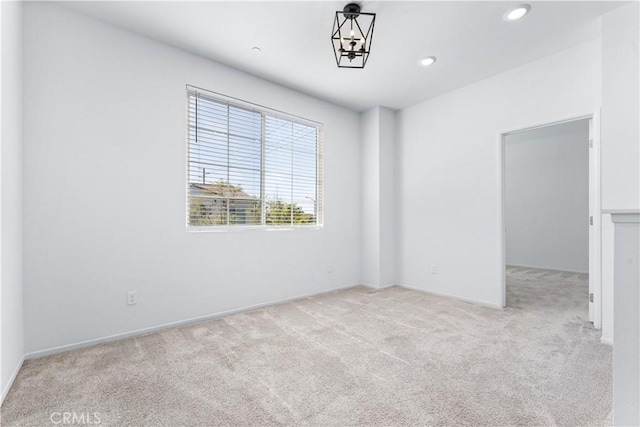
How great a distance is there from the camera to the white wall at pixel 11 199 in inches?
70.4

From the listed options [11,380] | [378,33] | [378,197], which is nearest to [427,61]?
[378,33]

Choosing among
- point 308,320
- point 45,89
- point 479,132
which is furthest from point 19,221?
point 479,132

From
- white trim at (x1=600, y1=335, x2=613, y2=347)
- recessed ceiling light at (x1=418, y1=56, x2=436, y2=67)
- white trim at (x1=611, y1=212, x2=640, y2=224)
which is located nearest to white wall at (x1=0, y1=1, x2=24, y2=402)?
white trim at (x1=611, y1=212, x2=640, y2=224)

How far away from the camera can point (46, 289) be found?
7.42 feet

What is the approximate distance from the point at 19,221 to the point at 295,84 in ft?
9.69

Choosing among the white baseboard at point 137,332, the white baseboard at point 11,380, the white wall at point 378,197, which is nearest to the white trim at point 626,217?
the white baseboard at point 11,380

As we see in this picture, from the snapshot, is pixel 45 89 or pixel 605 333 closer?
pixel 45 89

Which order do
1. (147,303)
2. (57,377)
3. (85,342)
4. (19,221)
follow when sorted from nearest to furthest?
(57,377) < (19,221) < (85,342) < (147,303)

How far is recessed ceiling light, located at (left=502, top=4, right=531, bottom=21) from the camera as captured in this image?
2.33 metres

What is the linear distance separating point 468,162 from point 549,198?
3582 millimetres

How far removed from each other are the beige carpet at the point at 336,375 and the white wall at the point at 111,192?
344 mm

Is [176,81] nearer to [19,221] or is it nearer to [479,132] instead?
[19,221]

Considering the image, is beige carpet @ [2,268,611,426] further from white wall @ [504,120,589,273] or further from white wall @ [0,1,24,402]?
white wall @ [504,120,589,273]

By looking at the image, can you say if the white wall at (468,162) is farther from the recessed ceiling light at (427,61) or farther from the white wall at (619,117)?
the recessed ceiling light at (427,61)
